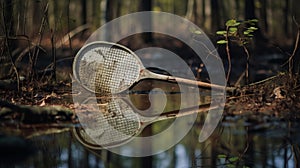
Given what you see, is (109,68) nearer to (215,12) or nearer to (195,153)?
(195,153)

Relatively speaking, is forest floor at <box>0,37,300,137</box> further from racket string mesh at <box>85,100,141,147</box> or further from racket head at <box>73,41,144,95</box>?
racket head at <box>73,41,144,95</box>

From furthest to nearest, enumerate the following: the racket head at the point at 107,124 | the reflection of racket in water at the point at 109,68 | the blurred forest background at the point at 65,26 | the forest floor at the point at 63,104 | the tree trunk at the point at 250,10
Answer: the tree trunk at the point at 250,10
the blurred forest background at the point at 65,26
the reflection of racket in water at the point at 109,68
the forest floor at the point at 63,104
the racket head at the point at 107,124

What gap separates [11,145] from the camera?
4.19 meters

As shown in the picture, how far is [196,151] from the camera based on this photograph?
4.33 metres

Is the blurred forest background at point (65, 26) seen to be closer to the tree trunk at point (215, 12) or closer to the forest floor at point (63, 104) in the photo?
the tree trunk at point (215, 12)

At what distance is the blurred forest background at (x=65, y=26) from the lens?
7320 mm

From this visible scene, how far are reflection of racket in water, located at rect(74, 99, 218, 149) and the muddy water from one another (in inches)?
6.3

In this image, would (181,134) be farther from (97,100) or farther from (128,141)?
(97,100)

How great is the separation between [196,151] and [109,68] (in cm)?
272

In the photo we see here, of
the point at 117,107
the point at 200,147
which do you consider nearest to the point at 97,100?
the point at 117,107

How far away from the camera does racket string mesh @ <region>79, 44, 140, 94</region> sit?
22.1ft

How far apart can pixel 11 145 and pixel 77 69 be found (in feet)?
9.08

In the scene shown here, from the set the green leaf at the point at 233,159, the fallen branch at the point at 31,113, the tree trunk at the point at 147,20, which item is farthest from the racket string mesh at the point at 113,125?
the tree trunk at the point at 147,20

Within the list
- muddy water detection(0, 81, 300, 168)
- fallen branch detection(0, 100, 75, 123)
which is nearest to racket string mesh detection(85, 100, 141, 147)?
muddy water detection(0, 81, 300, 168)
